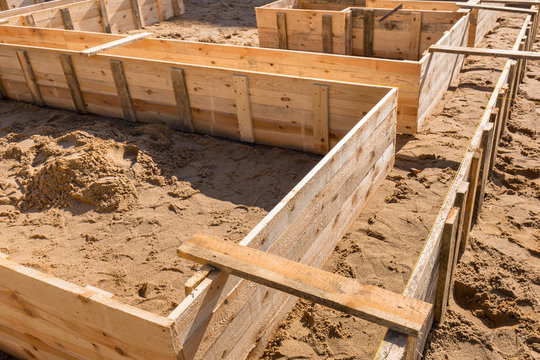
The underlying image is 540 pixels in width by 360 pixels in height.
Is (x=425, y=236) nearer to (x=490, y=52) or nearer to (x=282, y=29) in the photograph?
(x=490, y=52)

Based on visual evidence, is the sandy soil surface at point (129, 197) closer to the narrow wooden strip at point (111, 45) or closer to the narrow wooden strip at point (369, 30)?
the narrow wooden strip at point (111, 45)

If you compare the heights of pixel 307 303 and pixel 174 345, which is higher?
pixel 174 345

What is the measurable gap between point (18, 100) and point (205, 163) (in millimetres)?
4271

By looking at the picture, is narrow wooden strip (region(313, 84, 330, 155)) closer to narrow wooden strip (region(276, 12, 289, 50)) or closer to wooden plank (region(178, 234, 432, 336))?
wooden plank (region(178, 234, 432, 336))

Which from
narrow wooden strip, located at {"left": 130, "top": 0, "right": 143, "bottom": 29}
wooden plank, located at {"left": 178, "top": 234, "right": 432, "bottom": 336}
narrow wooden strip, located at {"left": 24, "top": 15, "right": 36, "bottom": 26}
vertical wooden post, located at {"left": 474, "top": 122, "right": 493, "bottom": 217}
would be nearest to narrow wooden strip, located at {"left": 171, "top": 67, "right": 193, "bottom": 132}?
wooden plank, located at {"left": 178, "top": 234, "right": 432, "bottom": 336}

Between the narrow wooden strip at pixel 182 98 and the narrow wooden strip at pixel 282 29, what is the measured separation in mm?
4138

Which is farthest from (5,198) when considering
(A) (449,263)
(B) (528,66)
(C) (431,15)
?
(B) (528,66)

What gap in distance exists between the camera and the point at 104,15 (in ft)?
40.6

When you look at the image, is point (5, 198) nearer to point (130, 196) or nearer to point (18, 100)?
point (130, 196)

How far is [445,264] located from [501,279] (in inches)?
42.2

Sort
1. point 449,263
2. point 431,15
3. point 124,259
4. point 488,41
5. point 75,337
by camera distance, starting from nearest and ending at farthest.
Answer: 1. point 75,337
2. point 449,263
3. point 124,259
4. point 431,15
5. point 488,41

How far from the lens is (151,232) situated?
16.6 ft

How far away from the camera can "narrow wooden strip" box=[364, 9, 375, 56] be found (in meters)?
9.50

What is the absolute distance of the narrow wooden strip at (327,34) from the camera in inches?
379
